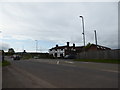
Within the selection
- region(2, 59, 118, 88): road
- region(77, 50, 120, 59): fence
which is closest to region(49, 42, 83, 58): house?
region(77, 50, 120, 59): fence

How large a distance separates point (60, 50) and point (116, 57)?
74.7 meters

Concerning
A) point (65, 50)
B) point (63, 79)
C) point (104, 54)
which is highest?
point (65, 50)

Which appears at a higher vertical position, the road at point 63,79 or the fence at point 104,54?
the fence at point 104,54

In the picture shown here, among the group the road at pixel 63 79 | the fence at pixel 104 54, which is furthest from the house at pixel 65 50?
the road at pixel 63 79

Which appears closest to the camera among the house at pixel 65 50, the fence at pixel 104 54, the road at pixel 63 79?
the road at pixel 63 79

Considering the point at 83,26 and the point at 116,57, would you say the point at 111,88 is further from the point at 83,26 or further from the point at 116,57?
the point at 83,26

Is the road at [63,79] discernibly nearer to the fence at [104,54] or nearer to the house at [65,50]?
the fence at [104,54]

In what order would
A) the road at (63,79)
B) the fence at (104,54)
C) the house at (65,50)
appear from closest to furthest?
the road at (63,79)
the fence at (104,54)
the house at (65,50)

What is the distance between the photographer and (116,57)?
40531mm

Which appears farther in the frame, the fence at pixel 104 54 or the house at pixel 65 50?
the house at pixel 65 50

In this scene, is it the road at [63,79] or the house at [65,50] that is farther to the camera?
the house at [65,50]

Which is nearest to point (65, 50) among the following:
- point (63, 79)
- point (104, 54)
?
point (104, 54)

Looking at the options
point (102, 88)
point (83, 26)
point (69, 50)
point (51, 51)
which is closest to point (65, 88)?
point (102, 88)

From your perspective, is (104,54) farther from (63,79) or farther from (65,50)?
(65,50)
